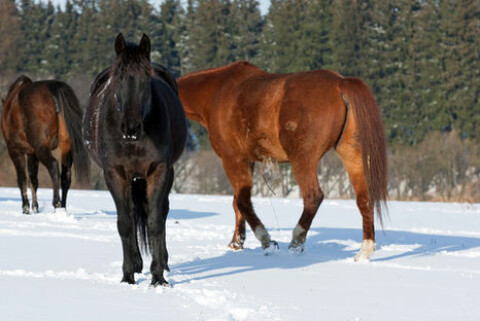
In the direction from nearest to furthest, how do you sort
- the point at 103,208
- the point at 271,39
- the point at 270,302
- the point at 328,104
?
the point at 270,302 < the point at 328,104 < the point at 103,208 < the point at 271,39

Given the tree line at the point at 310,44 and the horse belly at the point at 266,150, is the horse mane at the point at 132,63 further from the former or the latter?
the tree line at the point at 310,44

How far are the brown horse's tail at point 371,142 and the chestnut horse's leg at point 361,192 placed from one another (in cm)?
12

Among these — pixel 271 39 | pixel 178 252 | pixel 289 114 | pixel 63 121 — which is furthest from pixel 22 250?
pixel 271 39

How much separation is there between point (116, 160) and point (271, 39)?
4595 centimetres

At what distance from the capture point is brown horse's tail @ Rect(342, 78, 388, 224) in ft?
24.5

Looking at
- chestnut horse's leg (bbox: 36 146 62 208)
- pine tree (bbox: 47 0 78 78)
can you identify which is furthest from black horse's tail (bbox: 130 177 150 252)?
pine tree (bbox: 47 0 78 78)

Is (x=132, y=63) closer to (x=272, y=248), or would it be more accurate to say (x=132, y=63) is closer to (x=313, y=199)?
(x=313, y=199)

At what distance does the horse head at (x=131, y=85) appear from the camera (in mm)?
5223

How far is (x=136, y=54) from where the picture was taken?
5.34 meters

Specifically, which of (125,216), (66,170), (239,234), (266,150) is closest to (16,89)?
(66,170)

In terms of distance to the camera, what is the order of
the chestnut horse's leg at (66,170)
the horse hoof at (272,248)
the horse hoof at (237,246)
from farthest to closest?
1. the chestnut horse's leg at (66,170)
2. the horse hoof at (237,246)
3. the horse hoof at (272,248)

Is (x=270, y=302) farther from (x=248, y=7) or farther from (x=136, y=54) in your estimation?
(x=248, y=7)

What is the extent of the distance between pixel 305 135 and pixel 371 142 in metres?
0.69

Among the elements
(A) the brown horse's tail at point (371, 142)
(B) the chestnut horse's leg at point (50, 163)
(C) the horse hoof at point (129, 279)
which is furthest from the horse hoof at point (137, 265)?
(B) the chestnut horse's leg at point (50, 163)
